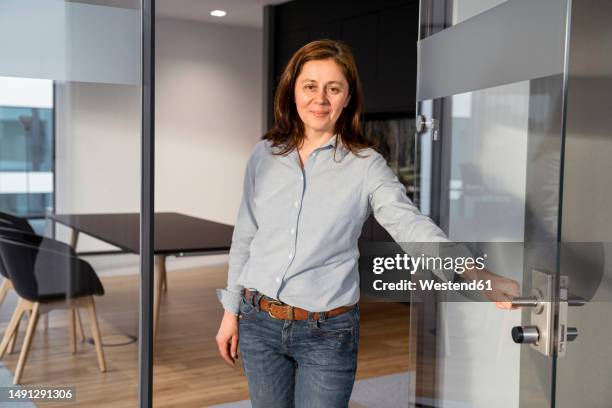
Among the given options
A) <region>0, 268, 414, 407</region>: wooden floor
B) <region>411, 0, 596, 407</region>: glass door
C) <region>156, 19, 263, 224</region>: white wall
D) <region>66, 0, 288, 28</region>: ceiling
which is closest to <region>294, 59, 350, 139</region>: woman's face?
<region>411, 0, 596, 407</region>: glass door

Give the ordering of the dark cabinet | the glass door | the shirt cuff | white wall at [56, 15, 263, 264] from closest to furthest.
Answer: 1. the glass door
2. the shirt cuff
3. the dark cabinet
4. white wall at [56, 15, 263, 264]

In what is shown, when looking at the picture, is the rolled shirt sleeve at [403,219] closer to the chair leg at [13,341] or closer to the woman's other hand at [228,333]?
the woman's other hand at [228,333]

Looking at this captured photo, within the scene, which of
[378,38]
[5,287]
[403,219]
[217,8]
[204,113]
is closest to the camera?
[403,219]

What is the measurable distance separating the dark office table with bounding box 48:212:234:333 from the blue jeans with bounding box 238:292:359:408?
54cm

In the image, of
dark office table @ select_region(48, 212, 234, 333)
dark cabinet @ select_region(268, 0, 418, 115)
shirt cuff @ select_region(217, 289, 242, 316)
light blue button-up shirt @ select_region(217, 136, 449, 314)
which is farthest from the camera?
dark cabinet @ select_region(268, 0, 418, 115)

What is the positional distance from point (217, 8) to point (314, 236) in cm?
658

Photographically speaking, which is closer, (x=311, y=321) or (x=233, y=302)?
(x=311, y=321)

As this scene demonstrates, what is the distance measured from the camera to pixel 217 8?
7.80 meters

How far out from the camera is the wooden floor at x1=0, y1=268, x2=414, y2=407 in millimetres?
2109

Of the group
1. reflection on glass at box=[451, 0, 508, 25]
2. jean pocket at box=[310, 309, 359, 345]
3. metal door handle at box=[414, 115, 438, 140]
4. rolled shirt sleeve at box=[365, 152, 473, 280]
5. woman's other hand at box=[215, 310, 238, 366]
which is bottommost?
woman's other hand at box=[215, 310, 238, 366]

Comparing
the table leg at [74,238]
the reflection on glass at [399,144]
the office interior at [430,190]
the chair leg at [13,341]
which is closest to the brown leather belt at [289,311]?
the office interior at [430,190]

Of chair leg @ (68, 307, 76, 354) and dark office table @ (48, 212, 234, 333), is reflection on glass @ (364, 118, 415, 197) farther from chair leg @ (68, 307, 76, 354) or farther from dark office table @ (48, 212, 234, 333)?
chair leg @ (68, 307, 76, 354)

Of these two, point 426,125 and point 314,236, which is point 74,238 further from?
point 426,125

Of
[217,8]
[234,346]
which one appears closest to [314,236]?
[234,346]
